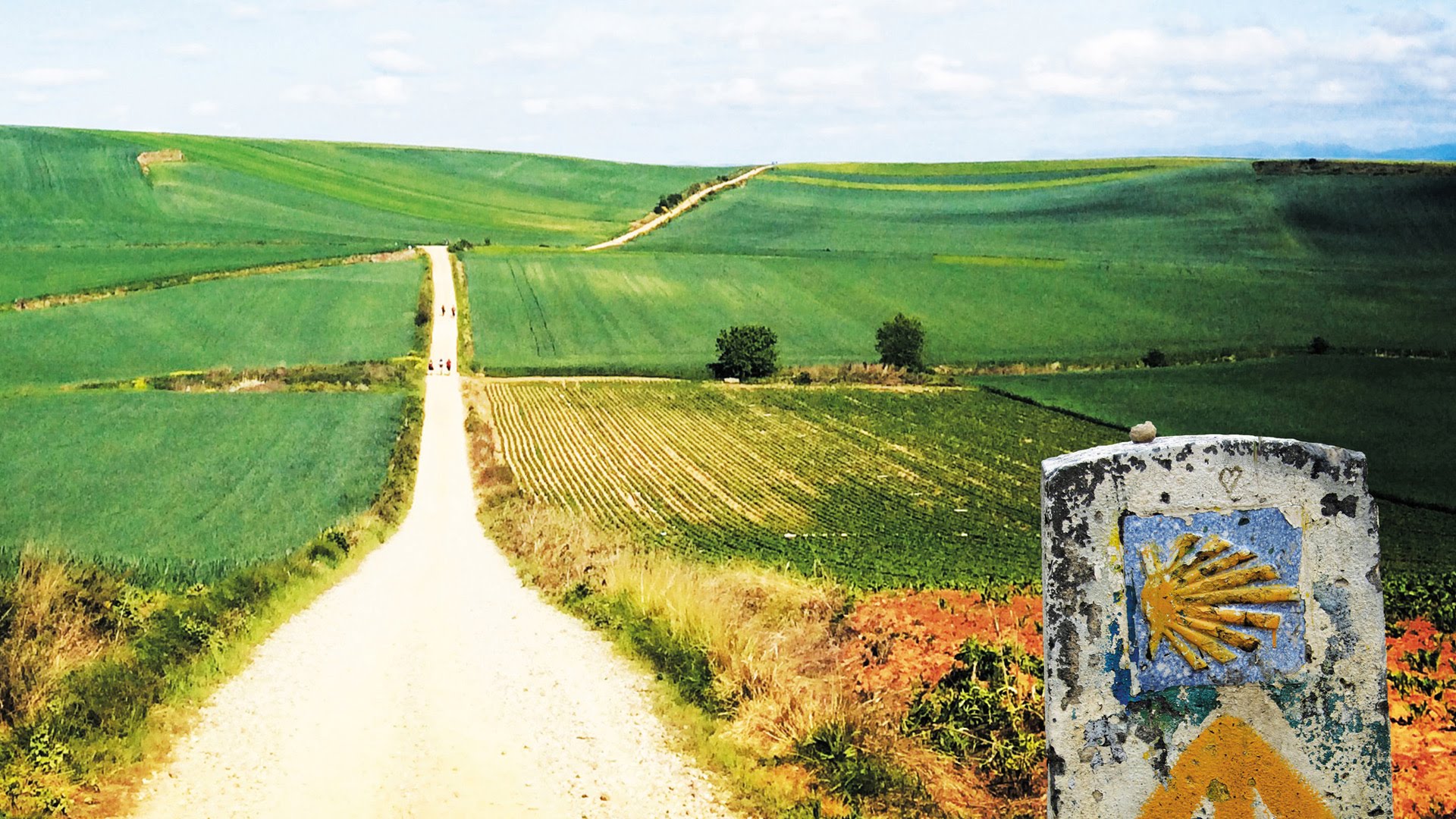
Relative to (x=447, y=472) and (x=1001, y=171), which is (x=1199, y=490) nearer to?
(x=447, y=472)

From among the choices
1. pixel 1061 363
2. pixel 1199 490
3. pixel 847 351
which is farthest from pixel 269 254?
pixel 1199 490

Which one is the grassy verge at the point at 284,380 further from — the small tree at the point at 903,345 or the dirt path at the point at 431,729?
the dirt path at the point at 431,729

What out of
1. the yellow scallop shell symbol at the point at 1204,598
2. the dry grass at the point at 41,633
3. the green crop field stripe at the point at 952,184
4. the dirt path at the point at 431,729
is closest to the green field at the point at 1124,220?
the green crop field stripe at the point at 952,184

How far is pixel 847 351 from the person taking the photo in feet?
228

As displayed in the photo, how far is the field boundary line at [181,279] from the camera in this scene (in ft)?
217

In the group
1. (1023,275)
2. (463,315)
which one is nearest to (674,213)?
(1023,275)

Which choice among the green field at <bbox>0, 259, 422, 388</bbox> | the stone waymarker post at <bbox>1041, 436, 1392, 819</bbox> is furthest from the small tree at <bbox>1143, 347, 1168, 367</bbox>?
the stone waymarker post at <bbox>1041, 436, 1392, 819</bbox>

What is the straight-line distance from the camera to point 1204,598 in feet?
19.2

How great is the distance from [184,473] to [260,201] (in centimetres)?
8184

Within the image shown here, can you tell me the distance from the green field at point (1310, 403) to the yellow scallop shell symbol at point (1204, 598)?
31.4 meters

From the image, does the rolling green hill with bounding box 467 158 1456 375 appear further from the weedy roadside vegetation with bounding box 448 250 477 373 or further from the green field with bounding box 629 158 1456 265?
the weedy roadside vegetation with bounding box 448 250 477 373

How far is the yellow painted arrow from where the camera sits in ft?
19.3

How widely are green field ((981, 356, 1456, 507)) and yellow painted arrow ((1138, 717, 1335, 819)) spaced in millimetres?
31239

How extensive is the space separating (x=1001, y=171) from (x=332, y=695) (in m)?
134
